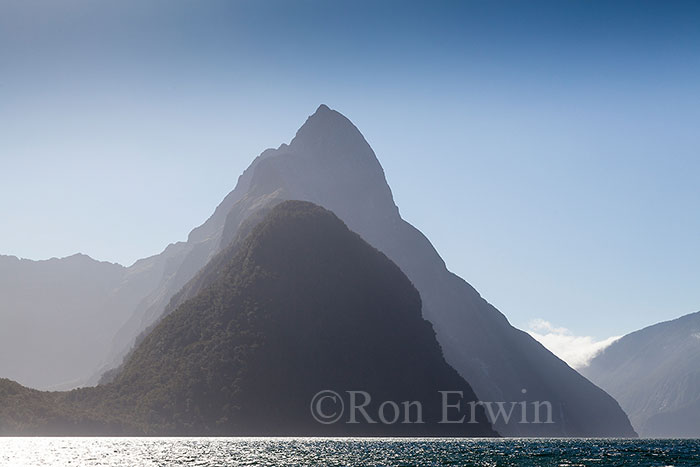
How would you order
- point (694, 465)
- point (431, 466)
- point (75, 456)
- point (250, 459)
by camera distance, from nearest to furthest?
point (431, 466) → point (694, 465) → point (250, 459) → point (75, 456)

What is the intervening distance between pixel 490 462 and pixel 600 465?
15444 mm

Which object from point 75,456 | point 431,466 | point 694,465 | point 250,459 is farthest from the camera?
point 75,456

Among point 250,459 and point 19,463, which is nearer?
point 19,463

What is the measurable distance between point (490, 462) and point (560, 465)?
32.4 ft

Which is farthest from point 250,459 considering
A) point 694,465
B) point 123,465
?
point 694,465

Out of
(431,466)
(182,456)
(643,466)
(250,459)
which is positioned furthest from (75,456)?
(643,466)

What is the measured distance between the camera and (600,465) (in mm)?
105750

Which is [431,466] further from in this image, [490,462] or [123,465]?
[123,465]

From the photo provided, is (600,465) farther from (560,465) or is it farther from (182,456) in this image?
(182,456)

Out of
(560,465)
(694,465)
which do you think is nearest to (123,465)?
(560,465)

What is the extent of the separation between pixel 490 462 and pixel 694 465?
96.6ft

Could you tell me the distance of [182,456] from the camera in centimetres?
12181

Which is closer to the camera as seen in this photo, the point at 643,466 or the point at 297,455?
the point at 643,466

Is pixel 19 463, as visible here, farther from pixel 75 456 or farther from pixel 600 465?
pixel 600 465
